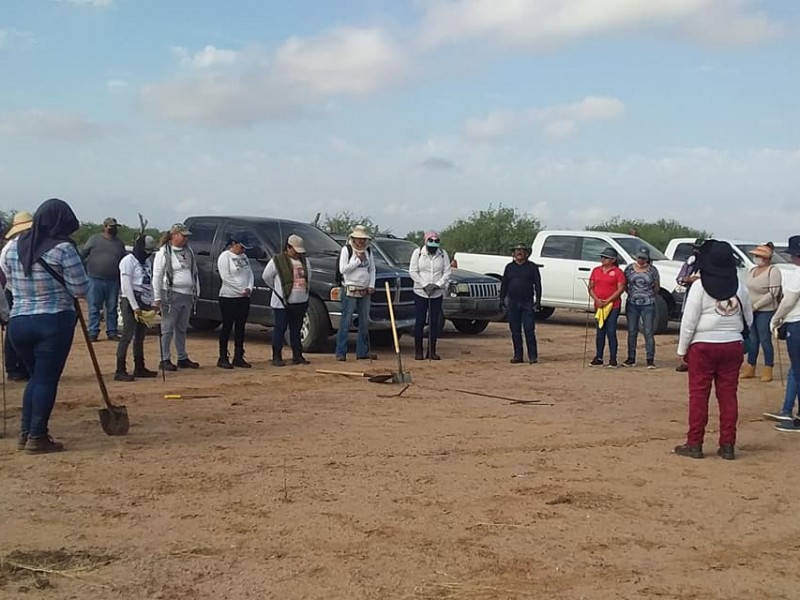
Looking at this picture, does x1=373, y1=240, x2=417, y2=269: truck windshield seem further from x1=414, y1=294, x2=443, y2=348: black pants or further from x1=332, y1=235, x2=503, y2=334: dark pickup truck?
x1=414, y1=294, x2=443, y2=348: black pants

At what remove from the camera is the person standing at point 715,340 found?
786 centimetres

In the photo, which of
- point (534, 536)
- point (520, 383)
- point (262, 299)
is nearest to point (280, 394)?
point (520, 383)

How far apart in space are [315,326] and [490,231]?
865 inches

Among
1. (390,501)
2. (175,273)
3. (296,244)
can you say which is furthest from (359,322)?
(390,501)

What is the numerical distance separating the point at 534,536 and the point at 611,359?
8658mm

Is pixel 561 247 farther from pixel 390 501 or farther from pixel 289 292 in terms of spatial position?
pixel 390 501

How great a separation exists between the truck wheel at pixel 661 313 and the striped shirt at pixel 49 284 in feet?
41.1

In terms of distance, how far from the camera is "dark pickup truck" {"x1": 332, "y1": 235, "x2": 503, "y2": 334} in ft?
55.7

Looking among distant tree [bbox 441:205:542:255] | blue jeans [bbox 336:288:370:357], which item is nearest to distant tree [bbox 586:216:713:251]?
distant tree [bbox 441:205:542:255]

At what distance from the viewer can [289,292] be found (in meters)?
12.8

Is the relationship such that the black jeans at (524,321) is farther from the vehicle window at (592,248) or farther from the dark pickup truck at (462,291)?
the vehicle window at (592,248)

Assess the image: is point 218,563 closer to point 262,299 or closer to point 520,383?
point 520,383

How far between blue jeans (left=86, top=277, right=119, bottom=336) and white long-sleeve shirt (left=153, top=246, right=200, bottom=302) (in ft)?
11.0

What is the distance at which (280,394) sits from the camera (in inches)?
420
